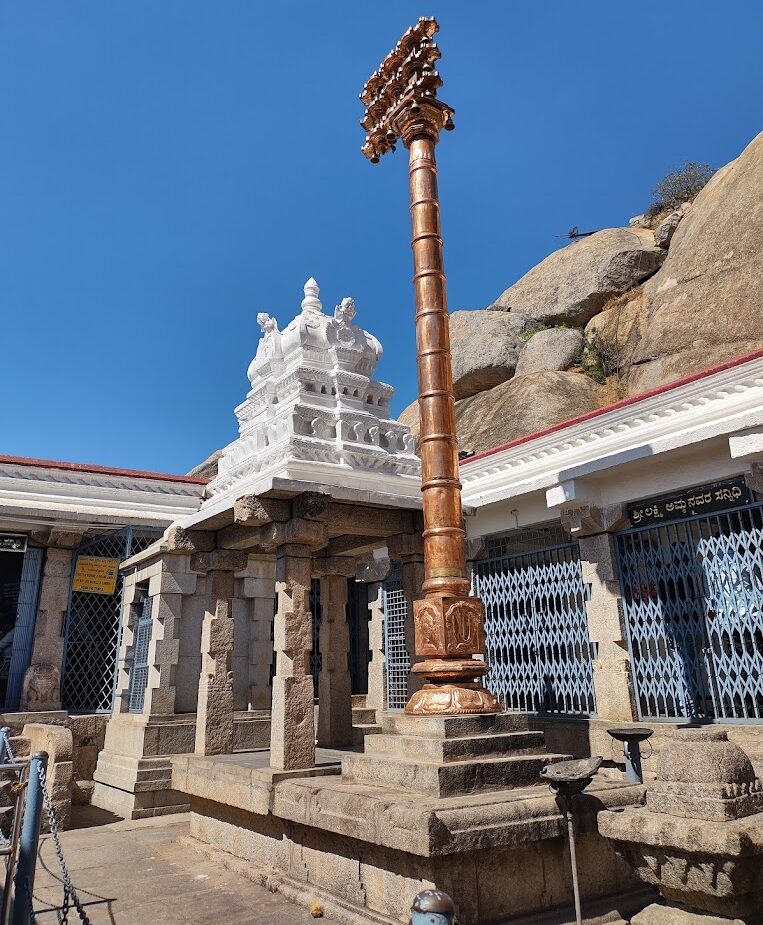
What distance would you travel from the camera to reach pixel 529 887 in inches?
183

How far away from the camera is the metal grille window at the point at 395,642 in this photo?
12500 mm

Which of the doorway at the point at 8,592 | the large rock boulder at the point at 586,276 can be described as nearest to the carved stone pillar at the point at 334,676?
the doorway at the point at 8,592

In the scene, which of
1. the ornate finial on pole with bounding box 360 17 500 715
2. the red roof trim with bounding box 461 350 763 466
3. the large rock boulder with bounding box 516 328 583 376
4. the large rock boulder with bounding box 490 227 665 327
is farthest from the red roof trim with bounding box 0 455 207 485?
the large rock boulder with bounding box 490 227 665 327

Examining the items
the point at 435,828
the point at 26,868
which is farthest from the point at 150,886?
the point at 435,828

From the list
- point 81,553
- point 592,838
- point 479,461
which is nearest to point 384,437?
point 479,461

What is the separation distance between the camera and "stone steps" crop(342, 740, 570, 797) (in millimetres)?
4898

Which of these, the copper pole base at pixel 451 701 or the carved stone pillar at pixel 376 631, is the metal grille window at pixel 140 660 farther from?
the copper pole base at pixel 451 701

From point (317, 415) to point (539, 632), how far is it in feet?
15.5

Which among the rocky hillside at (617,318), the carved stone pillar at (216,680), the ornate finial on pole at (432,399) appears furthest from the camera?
the rocky hillside at (617,318)

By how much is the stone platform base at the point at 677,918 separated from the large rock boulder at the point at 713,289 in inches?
670

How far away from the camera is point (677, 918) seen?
3.79m

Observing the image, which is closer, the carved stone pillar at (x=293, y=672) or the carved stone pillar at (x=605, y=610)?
the carved stone pillar at (x=293, y=672)

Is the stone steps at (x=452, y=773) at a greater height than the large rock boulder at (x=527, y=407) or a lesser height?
lesser

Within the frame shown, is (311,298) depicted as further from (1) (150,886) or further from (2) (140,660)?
(1) (150,886)
